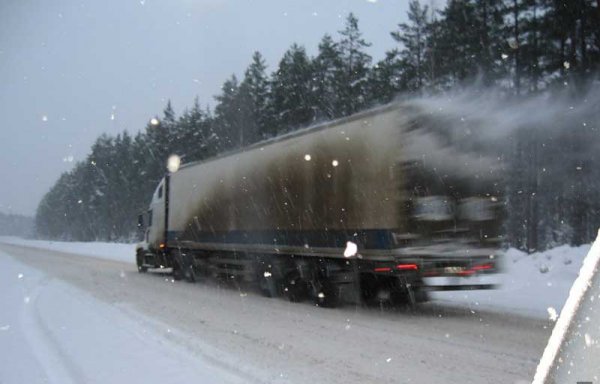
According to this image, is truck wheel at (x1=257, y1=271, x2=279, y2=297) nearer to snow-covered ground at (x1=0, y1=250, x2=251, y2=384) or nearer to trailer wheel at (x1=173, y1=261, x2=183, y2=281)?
snow-covered ground at (x1=0, y1=250, x2=251, y2=384)

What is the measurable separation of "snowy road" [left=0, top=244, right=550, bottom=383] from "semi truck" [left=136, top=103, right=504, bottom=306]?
2.82 feet

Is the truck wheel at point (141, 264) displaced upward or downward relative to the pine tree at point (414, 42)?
downward

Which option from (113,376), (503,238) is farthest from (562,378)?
(503,238)

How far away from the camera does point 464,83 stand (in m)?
28.9

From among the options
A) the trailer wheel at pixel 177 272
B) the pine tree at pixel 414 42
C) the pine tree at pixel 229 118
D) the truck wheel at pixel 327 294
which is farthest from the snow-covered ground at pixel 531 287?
the pine tree at pixel 229 118

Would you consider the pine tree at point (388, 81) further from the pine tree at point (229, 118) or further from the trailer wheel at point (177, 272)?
the trailer wheel at point (177, 272)

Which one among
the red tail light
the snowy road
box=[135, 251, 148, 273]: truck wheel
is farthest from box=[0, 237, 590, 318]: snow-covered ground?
box=[135, 251, 148, 273]: truck wheel

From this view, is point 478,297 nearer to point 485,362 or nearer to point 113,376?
point 485,362

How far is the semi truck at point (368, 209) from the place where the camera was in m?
10.8

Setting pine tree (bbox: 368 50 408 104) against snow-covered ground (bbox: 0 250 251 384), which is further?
pine tree (bbox: 368 50 408 104)

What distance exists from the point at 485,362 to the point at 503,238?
468 centimetres

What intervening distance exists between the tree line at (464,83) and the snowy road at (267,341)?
4738mm

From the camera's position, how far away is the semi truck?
35.6 feet

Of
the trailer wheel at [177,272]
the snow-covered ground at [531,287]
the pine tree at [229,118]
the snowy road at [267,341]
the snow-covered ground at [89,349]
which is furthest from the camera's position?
the pine tree at [229,118]
